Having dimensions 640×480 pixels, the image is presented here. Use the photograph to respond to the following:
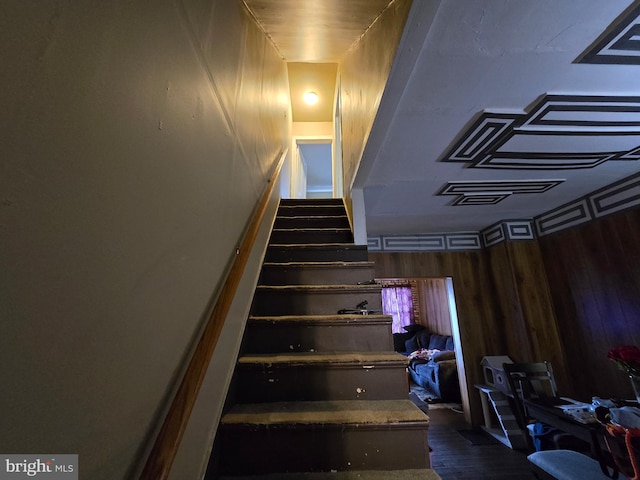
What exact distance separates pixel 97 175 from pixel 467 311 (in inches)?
153

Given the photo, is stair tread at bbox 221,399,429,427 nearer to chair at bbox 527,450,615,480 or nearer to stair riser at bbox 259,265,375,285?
stair riser at bbox 259,265,375,285

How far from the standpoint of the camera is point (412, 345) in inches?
262

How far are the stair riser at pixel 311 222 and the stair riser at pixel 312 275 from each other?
2.66ft

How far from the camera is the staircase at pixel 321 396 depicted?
3.30ft

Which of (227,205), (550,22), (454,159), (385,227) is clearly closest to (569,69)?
(550,22)

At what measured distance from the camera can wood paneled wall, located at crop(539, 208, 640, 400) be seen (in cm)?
219

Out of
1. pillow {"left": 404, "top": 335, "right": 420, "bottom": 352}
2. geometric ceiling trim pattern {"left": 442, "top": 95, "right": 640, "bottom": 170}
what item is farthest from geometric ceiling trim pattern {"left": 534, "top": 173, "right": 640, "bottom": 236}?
pillow {"left": 404, "top": 335, "right": 420, "bottom": 352}

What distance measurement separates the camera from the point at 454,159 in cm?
185

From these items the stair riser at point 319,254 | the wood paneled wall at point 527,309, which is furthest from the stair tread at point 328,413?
the wood paneled wall at point 527,309

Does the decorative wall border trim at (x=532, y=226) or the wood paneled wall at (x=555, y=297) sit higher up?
the decorative wall border trim at (x=532, y=226)

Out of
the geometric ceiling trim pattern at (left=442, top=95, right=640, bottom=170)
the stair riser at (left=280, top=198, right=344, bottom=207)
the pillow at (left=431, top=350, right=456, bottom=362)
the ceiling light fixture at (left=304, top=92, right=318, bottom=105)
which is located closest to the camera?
the geometric ceiling trim pattern at (left=442, top=95, right=640, bottom=170)

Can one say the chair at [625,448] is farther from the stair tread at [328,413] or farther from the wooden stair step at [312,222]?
the wooden stair step at [312,222]

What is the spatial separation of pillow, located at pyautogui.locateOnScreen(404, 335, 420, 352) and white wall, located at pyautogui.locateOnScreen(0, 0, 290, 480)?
6.83 m

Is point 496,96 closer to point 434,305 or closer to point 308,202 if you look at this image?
point 308,202
